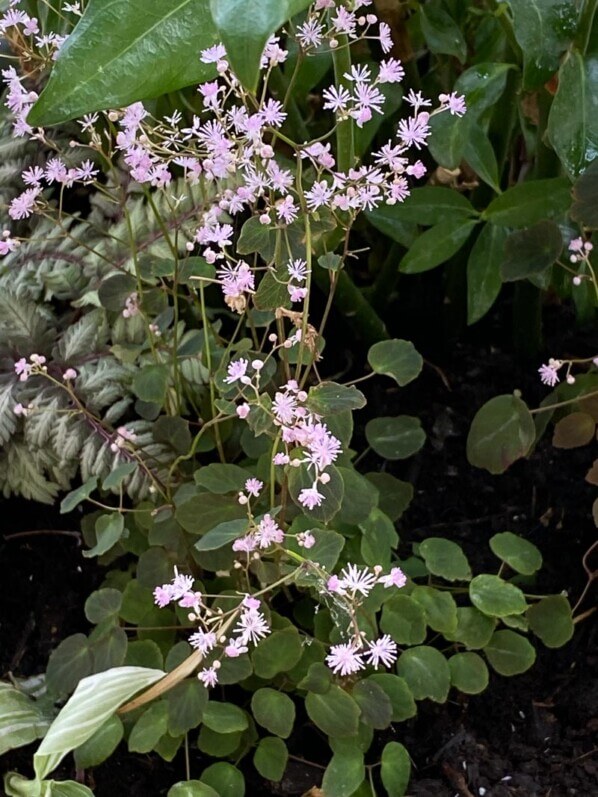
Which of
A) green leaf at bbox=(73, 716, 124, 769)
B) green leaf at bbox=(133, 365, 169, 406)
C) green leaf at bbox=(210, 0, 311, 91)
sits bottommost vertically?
green leaf at bbox=(73, 716, 124, 769)

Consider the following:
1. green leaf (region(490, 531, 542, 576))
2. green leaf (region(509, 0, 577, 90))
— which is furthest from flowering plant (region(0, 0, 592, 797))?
green leaf (region(509, 0, 577, 90))

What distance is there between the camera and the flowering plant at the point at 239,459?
1.86 ft

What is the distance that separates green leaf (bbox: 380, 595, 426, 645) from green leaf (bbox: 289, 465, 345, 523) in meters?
0.18

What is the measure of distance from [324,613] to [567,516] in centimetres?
34

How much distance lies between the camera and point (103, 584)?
83cm

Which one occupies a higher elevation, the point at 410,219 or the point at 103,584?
the point at 410,219

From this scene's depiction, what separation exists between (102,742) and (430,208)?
1.90ft

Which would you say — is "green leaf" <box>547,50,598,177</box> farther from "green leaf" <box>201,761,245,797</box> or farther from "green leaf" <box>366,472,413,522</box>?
"green leaf" <box>201,761,245,797</box>

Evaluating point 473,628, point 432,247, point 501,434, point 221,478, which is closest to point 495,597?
point 473,628

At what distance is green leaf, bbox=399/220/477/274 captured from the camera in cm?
89

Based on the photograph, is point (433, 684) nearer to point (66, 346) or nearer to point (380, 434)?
point (380, 434)

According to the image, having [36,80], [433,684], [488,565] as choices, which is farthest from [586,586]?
[36,80]

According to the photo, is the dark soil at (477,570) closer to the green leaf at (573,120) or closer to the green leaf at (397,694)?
the green leaf at (397,694)

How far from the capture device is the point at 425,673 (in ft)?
2.31
